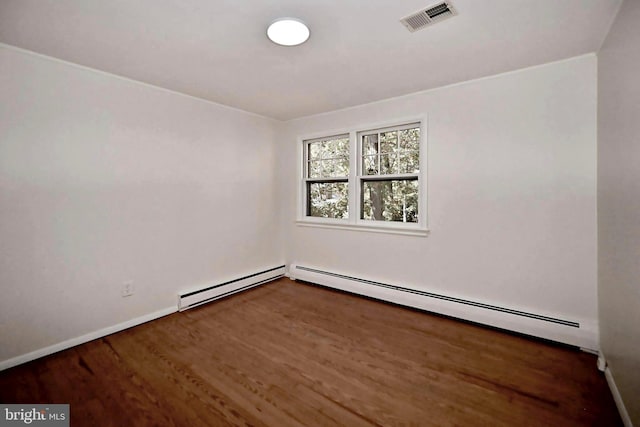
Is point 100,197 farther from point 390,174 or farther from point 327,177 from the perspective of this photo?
point 390,174

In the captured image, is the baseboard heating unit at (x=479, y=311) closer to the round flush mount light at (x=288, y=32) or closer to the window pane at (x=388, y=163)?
the window pane at (x=388, y=163)

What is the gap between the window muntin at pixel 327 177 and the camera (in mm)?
3996

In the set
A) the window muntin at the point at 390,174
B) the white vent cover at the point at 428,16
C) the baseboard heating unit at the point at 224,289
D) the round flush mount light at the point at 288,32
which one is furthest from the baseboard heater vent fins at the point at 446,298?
the round flush mount light at the point at 288,32

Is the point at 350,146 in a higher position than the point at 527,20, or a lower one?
lower

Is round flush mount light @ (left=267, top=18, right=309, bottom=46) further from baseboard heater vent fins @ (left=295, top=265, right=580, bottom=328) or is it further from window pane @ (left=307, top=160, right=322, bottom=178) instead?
baseboard heater vent fins @ (left=295, top=265, right=580, bottom=328)

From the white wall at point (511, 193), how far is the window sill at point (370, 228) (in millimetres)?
78

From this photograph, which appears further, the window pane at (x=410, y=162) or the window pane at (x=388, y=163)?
the window pane at (x=388, y=163)

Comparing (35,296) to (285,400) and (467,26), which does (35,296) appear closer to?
(285,400)

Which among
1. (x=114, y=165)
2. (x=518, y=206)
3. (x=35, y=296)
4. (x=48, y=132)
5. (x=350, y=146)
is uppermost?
(x=350, y=146)

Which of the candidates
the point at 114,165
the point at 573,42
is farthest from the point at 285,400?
the point at 573,42

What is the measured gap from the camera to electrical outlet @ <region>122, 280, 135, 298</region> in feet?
9.11

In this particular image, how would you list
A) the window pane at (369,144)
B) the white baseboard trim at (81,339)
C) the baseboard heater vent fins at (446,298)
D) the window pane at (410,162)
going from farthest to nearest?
the window pane at (369,144) → the window pane at (410,162) → the baseboard heater vent fins at (446,298) → the white baseboard trim at (81,339)

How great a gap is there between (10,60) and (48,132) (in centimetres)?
54

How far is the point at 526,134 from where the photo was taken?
2.59 metres
